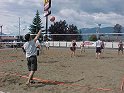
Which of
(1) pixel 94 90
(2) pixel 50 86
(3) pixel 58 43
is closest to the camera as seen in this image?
(1) pixel 94 90

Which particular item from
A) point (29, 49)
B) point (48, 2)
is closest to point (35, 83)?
point (29, 49)

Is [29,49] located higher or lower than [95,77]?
higher

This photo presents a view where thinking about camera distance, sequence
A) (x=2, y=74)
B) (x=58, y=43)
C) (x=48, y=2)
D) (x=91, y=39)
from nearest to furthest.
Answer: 1. (x=2, y=74)
2. (x=48, y=2)
3. (x=91, y=39)
4. (x=58, y=43)

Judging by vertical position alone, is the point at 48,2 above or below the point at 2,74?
above

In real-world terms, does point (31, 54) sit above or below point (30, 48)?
below

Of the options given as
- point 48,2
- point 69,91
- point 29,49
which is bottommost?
point 69,91

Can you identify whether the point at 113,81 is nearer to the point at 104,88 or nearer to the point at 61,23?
the point at 104,88

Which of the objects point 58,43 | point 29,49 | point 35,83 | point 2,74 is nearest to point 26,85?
point 35,83

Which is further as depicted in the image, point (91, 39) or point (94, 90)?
point (91, 39)

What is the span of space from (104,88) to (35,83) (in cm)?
251

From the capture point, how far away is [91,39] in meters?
44.2

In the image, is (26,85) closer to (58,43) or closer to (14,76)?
(14,76)

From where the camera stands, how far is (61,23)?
83.4m

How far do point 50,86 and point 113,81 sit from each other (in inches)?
81.4
